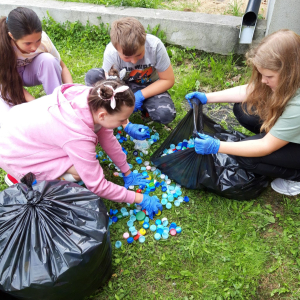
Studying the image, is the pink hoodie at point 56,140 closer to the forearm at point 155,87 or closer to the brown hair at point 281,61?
the forearm at point 155,87

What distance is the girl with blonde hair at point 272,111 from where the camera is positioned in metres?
1.50

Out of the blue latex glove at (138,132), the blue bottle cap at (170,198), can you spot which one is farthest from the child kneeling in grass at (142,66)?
the blue bottle cap at (170,198)

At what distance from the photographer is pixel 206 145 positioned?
5.77ft

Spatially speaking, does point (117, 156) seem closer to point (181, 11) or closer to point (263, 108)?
point (263, 108)

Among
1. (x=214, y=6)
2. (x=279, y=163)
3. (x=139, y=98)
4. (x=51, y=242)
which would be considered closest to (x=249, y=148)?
(x=279, y=163)

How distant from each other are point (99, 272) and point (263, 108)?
1.46 metres

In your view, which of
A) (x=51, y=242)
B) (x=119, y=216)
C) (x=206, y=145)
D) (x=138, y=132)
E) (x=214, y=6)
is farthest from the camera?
(x=214, y=6)

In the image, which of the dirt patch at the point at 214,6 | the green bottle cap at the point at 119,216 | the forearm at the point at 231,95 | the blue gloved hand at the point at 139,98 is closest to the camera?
the green bottle cap at the point at 119,216

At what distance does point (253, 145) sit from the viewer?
177 centimetres

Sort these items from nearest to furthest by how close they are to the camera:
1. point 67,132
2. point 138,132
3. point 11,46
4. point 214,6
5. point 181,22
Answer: point 67,132 < point 11,46 < point 138,132 < point 181,22 < point 214,6

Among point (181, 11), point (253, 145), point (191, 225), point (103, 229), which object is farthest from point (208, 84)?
point (103, 229)

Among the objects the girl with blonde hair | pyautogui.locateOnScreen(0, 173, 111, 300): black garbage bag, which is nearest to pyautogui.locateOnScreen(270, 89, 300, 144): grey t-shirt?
the girl with blonde hair

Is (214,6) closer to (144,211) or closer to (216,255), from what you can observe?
(144,211)

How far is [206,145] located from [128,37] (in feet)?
3.16
